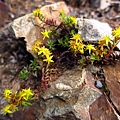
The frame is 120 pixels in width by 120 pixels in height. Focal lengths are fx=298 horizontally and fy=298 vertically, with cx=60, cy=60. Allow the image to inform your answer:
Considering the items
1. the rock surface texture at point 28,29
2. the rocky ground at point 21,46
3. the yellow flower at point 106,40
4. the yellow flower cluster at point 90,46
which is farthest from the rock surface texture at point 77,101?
the rock surface texture at point 28,29

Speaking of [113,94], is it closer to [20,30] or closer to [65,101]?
[65,101]

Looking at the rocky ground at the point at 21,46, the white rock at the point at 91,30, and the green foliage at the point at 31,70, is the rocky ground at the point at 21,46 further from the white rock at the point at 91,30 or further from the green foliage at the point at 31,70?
the white rock at the point at 91,30

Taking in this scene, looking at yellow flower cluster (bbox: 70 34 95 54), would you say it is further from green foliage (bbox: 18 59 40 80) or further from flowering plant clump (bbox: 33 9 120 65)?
green foliage (bbox: 18 59 40 80)

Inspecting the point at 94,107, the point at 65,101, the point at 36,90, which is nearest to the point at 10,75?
the point at 36,90

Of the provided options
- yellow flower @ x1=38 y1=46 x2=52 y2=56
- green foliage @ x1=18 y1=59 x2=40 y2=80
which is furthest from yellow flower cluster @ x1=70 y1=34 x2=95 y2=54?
green foliage @ x1=18 y1=59 x2=40 y2=80

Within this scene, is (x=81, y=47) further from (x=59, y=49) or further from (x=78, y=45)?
(x=59, y=49)

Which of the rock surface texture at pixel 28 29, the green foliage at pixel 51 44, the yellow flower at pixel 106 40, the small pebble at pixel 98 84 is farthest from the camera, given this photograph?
the rock surface texture at pixel 28 29
